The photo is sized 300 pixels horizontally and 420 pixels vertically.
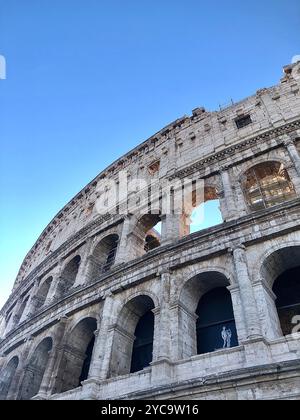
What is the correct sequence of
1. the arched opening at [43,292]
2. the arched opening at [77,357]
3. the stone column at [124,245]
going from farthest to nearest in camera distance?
the arched opening at [43,292], the stone column at [124,245], the arched opening at [77,357]

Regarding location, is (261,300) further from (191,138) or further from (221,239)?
(191,138)

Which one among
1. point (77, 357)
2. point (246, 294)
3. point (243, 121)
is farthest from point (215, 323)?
point (243, 121)

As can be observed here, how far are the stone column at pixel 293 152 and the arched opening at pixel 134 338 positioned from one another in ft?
23.1

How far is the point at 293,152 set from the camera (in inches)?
477

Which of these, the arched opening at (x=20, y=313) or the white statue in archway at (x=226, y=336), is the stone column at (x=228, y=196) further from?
the arched opening at (x=20, y=313)

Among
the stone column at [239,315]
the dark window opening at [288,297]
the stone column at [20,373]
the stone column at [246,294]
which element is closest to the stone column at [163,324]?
the stone column at [239,315]

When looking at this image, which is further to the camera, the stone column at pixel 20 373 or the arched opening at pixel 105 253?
the arched opening at pixel 105 253

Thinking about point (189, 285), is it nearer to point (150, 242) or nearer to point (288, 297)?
point (288, 297)

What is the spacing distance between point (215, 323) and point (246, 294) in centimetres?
213

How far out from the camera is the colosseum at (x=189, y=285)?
26.2 feet

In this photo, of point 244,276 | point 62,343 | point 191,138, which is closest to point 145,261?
point 244,276

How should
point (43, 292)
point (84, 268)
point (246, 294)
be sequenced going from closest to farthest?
1. point (246, 294)
2. point (84, 268)
3. point (43, 292)

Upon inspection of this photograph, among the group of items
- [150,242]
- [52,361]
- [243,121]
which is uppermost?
[243,121]

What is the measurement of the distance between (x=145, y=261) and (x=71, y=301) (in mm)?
4048
